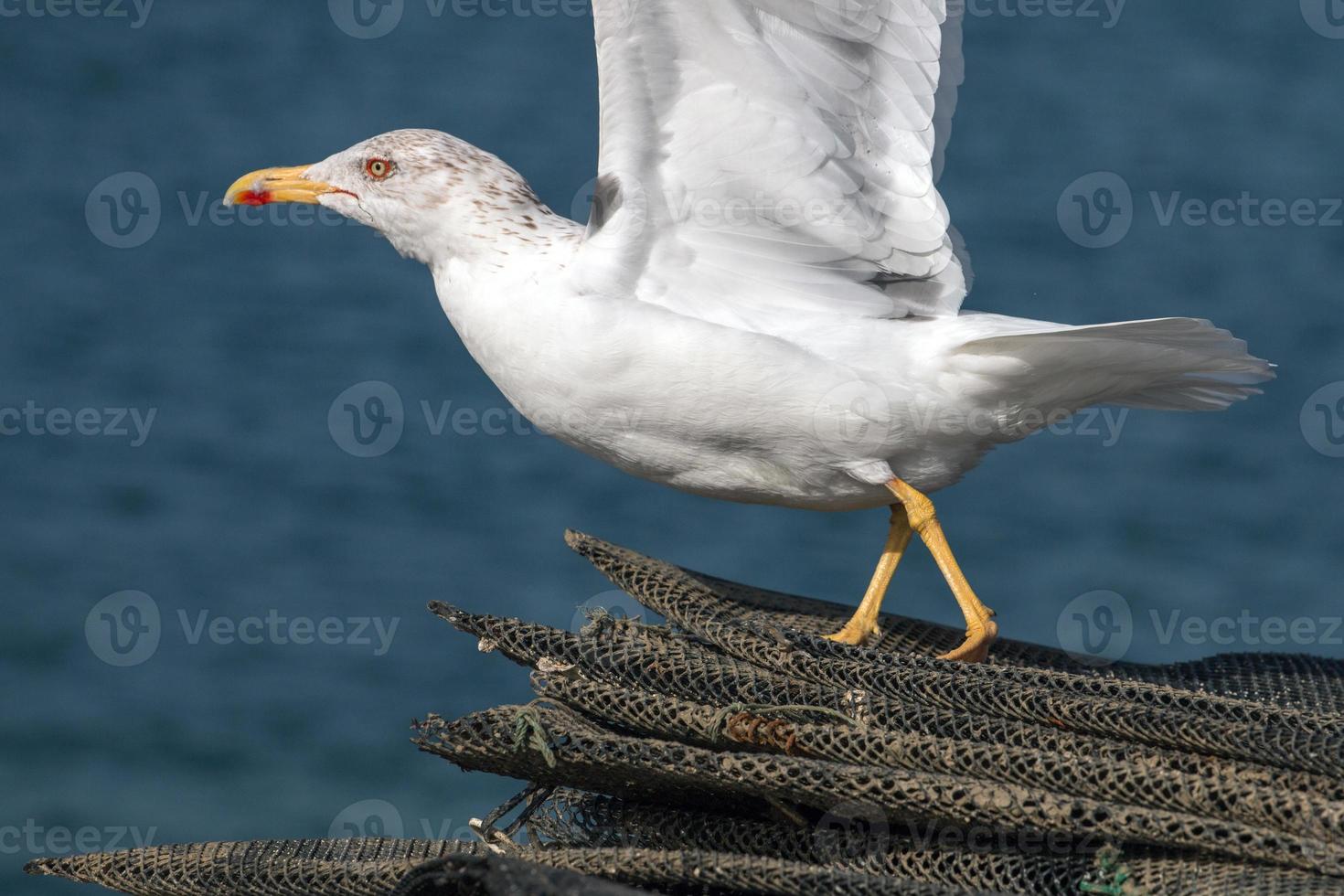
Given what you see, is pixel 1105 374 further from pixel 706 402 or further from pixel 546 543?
pixel 546 543

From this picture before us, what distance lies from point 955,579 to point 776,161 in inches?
44.2

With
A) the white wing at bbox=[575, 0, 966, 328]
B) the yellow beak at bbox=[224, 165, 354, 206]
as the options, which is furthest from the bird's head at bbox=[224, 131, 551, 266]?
the white wing at bbox=[575, 0, 966, 328]

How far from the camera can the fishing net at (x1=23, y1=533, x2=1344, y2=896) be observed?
2355 millimetres

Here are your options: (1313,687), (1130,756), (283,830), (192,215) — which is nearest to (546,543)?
(283,830)

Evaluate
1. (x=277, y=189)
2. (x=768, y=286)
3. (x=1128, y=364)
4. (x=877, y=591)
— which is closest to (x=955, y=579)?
(x=877, y=591)

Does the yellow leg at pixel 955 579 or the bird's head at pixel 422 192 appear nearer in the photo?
the yellow leg at pixel 955 579

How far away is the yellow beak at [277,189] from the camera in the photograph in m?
4.32

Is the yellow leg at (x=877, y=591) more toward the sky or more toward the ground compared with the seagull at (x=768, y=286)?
more toward the ground

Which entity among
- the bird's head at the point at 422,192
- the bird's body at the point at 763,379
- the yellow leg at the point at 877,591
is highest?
the bird's head at the point at 422,192

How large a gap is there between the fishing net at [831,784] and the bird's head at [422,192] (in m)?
1.29

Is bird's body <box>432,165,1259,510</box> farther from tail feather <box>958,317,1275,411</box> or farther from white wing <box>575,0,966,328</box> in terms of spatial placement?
white wing <box>575,0,966,328</box>

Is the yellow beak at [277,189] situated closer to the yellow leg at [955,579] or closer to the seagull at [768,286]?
the seagull at [768,286]

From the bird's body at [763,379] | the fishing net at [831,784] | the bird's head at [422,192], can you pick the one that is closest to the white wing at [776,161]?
the bird's body at [763,379]

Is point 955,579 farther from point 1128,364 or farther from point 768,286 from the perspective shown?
point 768,286
